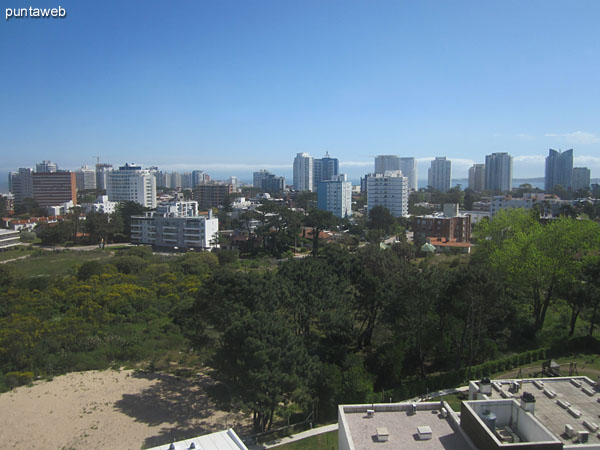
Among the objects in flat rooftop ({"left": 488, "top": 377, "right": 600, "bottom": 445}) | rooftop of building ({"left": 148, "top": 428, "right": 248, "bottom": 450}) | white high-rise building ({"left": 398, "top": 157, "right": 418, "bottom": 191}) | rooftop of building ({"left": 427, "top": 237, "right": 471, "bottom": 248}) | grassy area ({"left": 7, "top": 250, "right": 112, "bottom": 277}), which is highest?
white high-rise building ({"left": 398, "top": 157, "right": 418, "bottom": 191})

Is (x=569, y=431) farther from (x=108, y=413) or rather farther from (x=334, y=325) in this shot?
(x=108, y=413)

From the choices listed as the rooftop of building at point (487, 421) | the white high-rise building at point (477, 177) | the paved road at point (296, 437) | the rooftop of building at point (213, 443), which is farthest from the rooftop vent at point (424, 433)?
the white high-rise building at point (477, 177)

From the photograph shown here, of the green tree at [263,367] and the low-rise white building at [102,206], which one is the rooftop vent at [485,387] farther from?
the low-rise white building at [102,206]

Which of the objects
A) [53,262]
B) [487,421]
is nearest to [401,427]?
[487,421]

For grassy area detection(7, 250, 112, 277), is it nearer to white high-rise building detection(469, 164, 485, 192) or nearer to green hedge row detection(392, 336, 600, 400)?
green hedge row detection(392, 336, 600, 400)

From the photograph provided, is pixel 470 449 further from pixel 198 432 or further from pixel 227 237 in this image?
pixel 227 237

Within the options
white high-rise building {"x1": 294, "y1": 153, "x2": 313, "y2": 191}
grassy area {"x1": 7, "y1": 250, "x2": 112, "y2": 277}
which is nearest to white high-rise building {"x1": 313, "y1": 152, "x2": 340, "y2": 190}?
white high-rise building {"x1": 294, "y1": 153, "x2": 313, "y2": 191}
